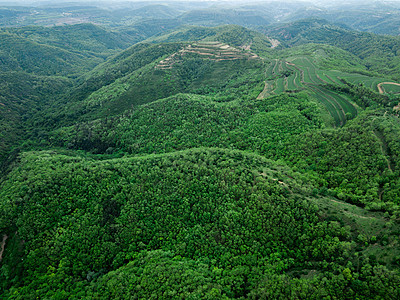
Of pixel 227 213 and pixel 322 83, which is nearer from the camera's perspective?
pixel 227 213

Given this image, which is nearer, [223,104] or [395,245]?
[395,245]

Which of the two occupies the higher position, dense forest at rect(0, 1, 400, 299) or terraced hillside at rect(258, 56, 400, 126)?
terraced hillside at rect(258, 56, 400, 126)

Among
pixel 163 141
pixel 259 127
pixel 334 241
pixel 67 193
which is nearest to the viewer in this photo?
pixel 334 241

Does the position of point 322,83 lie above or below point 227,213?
above

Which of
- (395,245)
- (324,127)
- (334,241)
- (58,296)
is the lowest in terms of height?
(58,296)

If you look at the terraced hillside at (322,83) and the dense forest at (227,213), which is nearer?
the dense forest at (227,213)

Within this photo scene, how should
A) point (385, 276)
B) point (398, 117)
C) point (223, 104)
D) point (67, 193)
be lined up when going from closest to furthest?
point (385, 276)
point (67, 193)
point (398, 117)
point (223, 104)

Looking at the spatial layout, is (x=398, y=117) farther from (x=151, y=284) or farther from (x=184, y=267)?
(x=151, y=284)

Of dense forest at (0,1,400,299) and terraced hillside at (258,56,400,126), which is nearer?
dense forest at (0,1,400,299)

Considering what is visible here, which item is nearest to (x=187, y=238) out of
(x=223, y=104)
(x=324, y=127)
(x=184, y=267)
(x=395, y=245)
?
(x=184, y=267)

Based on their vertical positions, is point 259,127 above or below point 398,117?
below

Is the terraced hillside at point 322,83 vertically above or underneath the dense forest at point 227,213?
above
